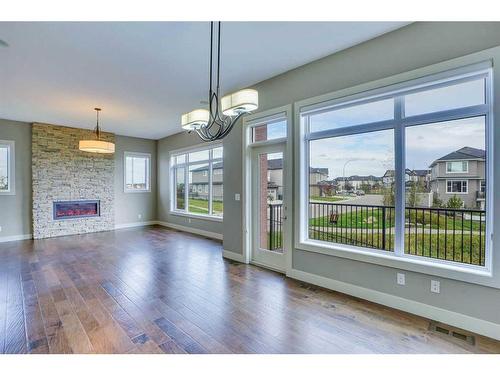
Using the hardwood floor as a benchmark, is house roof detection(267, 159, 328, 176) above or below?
above

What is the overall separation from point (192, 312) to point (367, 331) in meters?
1.74

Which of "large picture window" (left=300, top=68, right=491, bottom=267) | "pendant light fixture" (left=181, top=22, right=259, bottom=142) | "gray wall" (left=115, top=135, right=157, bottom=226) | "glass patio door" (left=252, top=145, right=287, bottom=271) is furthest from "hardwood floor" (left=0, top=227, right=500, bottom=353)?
"gray wall" (left=115, top=135, right=157, bottom=226)

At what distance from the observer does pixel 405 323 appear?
8.00 ft

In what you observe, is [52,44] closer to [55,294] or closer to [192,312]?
[55,294]

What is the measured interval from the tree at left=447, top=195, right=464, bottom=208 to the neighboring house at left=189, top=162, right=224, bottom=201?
447 cm

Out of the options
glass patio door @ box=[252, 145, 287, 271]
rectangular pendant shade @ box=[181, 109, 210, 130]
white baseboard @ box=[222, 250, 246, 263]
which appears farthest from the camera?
white baseboard @ box=[222, 250, 246, 263]

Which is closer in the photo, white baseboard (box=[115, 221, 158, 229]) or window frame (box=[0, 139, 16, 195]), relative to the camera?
window frame (box=[0, 139, 16, 195])

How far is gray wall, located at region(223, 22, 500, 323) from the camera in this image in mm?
2295

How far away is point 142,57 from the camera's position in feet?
10.6

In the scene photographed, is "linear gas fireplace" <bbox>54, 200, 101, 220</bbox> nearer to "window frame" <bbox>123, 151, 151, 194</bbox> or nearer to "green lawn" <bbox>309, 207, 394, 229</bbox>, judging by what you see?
"window frame" <bbox>123, 151, 151, 194</bbox>

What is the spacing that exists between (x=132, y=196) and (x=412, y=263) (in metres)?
7.98

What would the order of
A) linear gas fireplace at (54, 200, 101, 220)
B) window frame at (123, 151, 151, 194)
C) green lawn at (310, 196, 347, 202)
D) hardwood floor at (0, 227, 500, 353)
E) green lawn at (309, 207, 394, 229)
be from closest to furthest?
hardwood floor at (0, 227, 500, 353), green lawn at (309, 207, 394, 229), green lawn at (310, 196, 347, 202), linear gas fireplace at (54, 200, 101, 220), window frame at (123, 151, 151, 194)

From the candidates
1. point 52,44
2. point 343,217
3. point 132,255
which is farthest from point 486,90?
point 132,255
